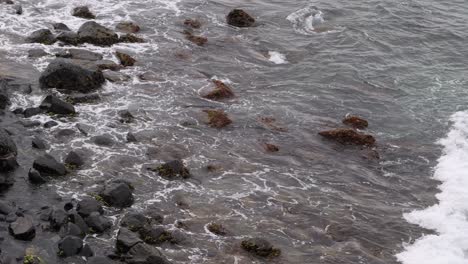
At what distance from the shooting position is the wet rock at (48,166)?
2420 centimetres

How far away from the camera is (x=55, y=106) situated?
28.9m

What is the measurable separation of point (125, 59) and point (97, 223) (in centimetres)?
1684

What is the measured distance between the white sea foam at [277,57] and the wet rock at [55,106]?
16.1m

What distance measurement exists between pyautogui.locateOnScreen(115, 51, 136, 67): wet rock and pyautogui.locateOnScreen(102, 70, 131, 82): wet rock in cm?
138

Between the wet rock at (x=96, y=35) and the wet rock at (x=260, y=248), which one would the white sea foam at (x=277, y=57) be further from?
the wet rock at (x=260, y=248)

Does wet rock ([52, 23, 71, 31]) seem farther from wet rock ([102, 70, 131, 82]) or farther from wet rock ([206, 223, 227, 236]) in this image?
wet rock ([206, 223, 227, 236])

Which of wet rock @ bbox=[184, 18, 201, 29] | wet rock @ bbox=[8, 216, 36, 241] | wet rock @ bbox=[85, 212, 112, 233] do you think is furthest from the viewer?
wet rock @ bbox=[184, 18, 201, 29]

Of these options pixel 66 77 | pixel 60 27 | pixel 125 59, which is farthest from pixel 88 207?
pixel 60 27

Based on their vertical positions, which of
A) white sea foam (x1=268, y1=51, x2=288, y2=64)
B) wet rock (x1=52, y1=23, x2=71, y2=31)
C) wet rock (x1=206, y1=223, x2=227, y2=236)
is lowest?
wet rock (x1=206, y1=223, x2=227, y2=236)

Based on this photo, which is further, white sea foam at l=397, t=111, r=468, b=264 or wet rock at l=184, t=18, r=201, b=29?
wet rock at l=184, t=18, r=201, b=29

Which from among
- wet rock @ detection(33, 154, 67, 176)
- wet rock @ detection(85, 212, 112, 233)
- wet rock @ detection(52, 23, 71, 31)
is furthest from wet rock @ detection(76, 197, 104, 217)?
wet rock @ detection(52, 23, 71, 31)

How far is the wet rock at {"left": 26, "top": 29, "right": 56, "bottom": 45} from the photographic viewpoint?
121 feet

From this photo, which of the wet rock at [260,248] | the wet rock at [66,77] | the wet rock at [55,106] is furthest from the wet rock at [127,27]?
the wet rock at [260,248]

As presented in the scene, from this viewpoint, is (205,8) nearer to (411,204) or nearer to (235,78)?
(235,78)
